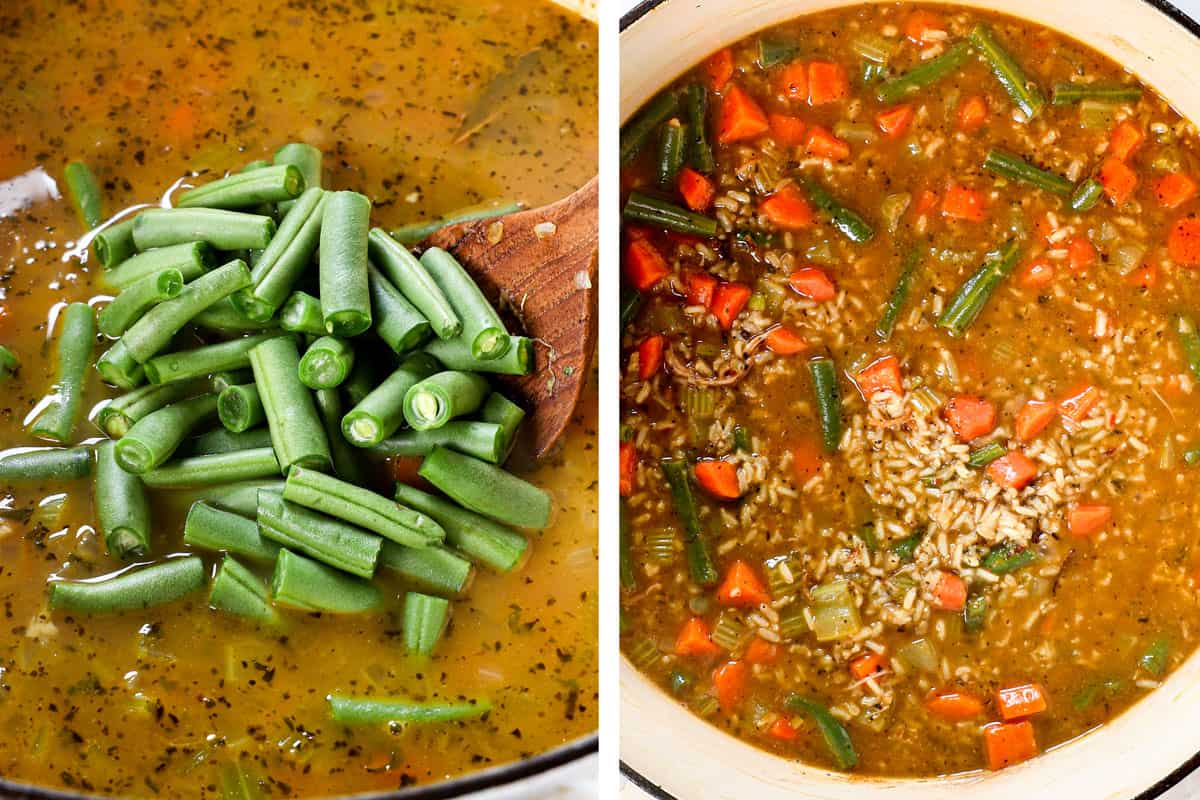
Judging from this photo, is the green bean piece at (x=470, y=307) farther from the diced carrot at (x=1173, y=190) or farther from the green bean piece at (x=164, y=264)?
the diced carrot at (x=1173, y=190)

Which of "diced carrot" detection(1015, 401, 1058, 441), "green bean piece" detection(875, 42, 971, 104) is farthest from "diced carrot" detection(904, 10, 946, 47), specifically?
"diced carrot" detection(1015, 401, 1058, 441)

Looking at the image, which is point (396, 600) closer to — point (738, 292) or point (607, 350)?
point (607, 350)

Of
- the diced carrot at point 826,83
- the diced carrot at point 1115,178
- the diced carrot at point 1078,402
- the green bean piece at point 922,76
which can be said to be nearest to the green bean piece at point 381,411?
the diced carrot at point 826,83

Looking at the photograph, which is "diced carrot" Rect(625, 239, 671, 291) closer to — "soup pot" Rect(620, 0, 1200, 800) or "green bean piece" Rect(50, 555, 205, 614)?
"soup pot" Rect(620, 0, 1200, 800)

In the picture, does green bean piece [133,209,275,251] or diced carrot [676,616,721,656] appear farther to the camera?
diced carrot [676,616,721,656]

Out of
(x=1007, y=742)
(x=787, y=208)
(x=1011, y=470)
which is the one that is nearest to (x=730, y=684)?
(x=1007, y=742)
